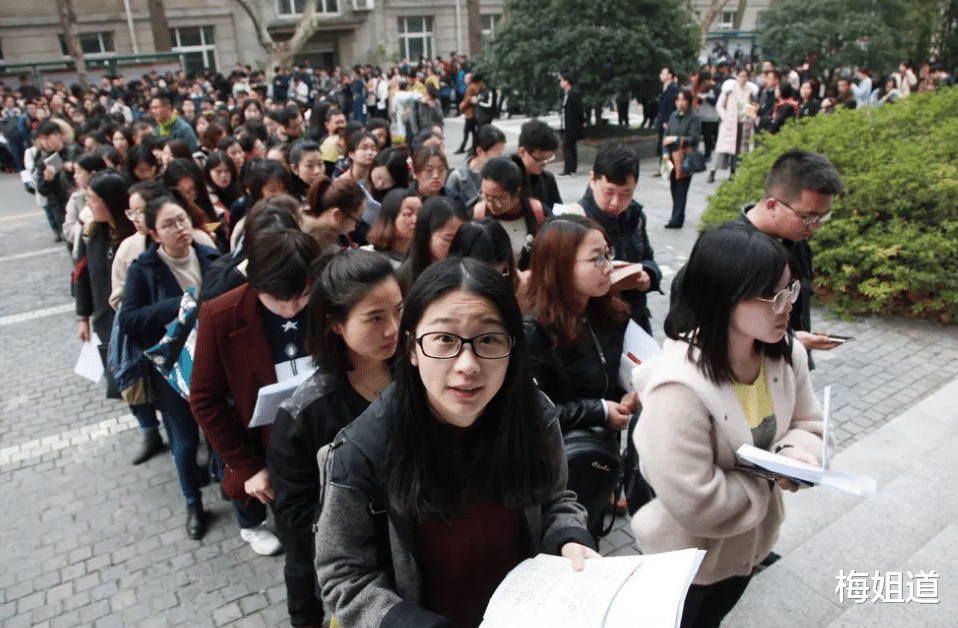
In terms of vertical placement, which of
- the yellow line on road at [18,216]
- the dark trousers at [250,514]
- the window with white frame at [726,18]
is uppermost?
the window with white frame at [726,18]

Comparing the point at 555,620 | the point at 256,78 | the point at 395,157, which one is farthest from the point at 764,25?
the point at 555,620

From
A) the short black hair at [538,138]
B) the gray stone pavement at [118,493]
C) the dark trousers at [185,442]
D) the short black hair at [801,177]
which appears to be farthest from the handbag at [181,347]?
the short black hair at [538,138]

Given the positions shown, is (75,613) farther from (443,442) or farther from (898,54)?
(898,54)

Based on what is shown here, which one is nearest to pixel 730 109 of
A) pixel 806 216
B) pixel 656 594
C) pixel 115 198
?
pixel 806 216

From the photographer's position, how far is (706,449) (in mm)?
1995

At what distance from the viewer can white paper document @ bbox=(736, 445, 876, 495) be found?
1.82 m

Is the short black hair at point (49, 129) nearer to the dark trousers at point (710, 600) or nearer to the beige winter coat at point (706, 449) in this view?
the beige winter coat at point (706, 449)

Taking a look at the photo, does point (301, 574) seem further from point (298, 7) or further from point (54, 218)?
point (298, 7)

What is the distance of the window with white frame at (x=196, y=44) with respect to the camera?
29.7 m

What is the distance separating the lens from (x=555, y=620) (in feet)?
4.42

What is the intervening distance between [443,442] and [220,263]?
2008 millimetres

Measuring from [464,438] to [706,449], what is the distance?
2.64 feet

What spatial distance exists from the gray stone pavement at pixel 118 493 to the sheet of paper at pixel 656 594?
6.99ft

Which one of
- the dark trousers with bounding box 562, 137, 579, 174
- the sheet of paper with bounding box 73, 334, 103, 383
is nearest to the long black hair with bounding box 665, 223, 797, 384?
the sheet of paper with bounding box 73, 334, 103, 383
